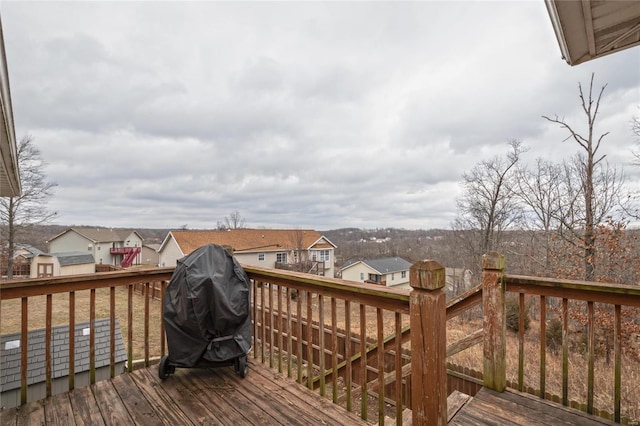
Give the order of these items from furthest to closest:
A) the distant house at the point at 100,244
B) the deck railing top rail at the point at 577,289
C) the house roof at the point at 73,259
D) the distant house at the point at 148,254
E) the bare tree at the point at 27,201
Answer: the distant house at the point at 148,254 < the distant house at the point at 100,244 < the house roof at the point at 73,259 < the bare tree at the point at 27,201 < the deck railing top rail at the point at 577,289

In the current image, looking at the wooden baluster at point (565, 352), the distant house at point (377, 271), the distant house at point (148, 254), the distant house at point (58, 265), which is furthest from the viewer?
the distant house at point (148, 254)

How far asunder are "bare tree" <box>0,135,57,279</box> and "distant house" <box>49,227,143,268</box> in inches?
590

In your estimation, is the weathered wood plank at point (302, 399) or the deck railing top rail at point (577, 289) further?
the weathered wood plank at point (302, 399)

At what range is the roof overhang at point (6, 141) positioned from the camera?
1488 mm

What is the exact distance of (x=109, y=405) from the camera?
2.04m

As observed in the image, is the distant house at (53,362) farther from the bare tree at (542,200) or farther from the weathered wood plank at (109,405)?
the bare tree at (542,200)

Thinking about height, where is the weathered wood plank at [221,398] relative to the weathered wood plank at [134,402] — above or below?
below

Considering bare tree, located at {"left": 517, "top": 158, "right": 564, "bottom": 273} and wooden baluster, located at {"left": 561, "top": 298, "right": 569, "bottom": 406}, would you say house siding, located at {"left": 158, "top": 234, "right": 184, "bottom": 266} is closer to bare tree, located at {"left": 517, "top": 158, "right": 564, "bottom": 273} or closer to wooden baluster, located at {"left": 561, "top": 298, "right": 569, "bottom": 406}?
bare tree, located at {"left": 517, "top": 158, "right": 564, "bottom": 273}

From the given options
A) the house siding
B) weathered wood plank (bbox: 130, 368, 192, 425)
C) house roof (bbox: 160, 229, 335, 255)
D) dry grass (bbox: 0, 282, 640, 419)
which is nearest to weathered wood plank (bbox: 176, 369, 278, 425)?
weathered wood plank (bbox: 130, 368, 192, 425)

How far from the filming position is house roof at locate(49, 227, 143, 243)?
1179 inches

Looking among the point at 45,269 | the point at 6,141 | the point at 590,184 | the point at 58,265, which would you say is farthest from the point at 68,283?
the point at 58,265

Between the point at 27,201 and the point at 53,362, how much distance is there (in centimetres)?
1135

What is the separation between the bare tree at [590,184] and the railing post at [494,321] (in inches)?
273

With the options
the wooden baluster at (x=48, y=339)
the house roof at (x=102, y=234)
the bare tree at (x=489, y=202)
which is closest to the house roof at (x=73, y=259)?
the house roof at (x=102, y=234)
